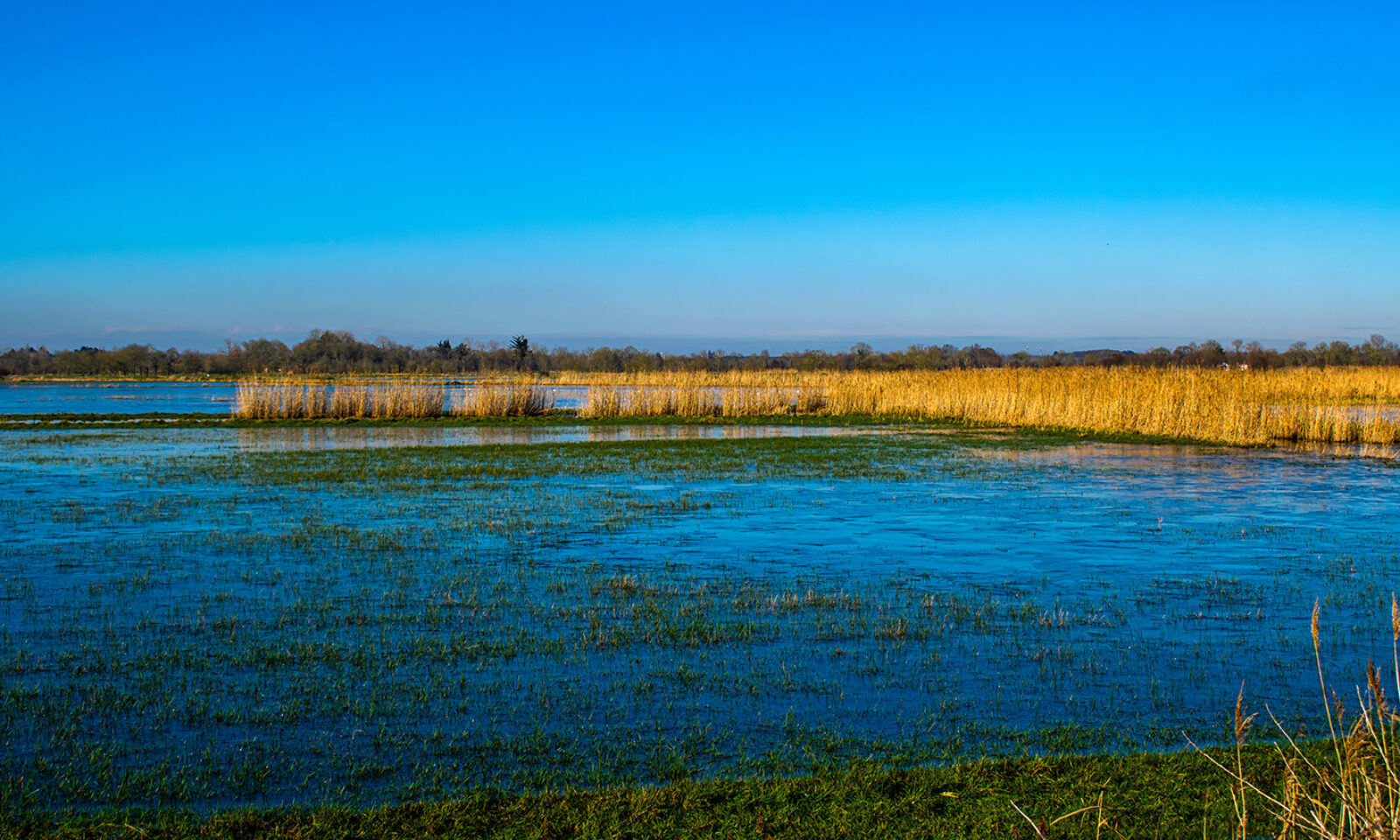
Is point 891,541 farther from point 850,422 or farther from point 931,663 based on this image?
point 850,422

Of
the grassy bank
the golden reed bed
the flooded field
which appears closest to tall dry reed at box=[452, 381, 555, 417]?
the golden reed bed

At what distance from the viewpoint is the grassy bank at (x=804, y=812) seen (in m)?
5.30

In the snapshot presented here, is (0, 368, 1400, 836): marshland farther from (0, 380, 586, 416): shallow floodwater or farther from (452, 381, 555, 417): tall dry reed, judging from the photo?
(0, 380, 586, 416): shallow floodwater

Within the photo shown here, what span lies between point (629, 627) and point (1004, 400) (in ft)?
98.8

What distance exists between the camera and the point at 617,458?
24.9 meters

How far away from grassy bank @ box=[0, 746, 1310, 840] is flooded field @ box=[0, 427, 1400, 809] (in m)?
0.33

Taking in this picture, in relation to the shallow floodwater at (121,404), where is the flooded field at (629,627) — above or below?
below

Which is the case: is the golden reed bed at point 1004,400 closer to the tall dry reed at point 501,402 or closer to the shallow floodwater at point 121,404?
the tall dry reed at point 501,402

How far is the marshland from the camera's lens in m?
5.97

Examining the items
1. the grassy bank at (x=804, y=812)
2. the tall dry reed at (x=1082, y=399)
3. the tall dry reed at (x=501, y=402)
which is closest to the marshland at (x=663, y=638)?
the grassy bank at (x=804, y=812)

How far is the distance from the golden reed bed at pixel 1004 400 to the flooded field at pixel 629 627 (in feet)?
36.5

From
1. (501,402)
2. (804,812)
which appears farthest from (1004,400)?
(804,812)

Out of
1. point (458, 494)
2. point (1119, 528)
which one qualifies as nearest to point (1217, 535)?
point (1119, 528)

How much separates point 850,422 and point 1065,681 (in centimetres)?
3142
